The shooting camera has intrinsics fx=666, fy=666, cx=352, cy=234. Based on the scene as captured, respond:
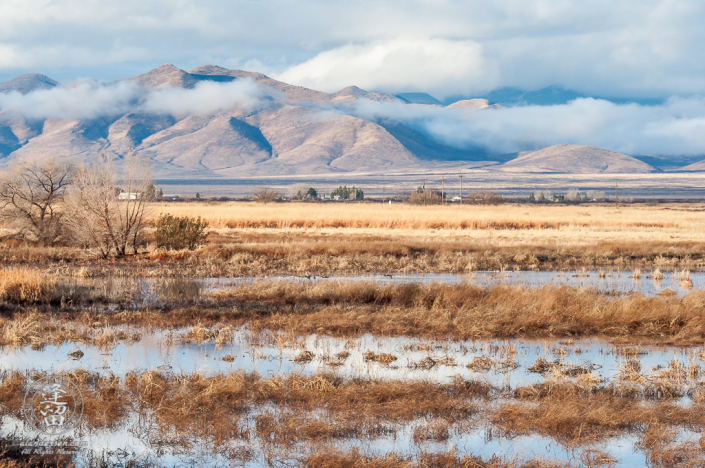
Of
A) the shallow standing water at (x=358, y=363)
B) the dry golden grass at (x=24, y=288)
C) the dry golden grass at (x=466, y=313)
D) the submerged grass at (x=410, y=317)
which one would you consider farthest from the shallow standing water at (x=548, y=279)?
the shallow standing water at (x=358, y=363)

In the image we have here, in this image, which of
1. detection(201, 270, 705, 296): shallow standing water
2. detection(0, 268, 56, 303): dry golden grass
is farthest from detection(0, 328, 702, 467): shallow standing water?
detection(201, 270, 705, 296): shallow standing water

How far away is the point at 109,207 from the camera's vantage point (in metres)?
25.6

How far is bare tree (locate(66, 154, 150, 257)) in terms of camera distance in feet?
82.0

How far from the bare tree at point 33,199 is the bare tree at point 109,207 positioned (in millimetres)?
3738

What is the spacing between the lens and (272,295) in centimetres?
1567

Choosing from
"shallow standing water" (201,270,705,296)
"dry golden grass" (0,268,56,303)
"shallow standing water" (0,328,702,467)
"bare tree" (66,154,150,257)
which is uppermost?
"bare tree" (66,154,150,257)

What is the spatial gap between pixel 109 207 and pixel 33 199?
21.5 feet

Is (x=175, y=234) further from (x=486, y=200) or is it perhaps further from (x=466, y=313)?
(x=486, y=200)

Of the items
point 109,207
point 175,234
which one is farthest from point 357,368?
point 109,207

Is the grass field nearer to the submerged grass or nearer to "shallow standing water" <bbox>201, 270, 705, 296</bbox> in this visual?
the submerged grass

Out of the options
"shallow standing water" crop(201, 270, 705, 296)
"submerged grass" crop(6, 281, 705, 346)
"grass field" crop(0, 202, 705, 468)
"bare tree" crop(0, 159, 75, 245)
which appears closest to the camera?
"grass field" crop(0, 202, 705, 468)

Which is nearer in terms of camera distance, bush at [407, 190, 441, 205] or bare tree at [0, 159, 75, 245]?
bare tree at [0, 159, 75, 245]

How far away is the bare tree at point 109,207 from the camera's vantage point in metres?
25.0

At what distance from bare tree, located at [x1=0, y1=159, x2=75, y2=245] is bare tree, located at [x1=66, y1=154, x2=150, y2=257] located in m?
3.74
